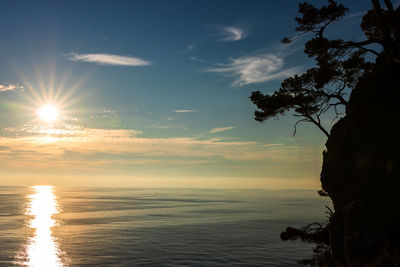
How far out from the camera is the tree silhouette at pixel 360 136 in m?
19.6

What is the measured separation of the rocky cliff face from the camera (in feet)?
63.6

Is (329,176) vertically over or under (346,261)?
over

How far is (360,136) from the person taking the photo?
22703 millimetres

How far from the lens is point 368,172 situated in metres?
21.5

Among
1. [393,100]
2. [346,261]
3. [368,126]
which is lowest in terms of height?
[346,261]

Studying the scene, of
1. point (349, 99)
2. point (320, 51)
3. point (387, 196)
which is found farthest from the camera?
point (349, 99)

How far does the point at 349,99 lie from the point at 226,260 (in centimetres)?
2389

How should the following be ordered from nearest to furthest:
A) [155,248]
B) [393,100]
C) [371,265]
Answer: [371,265], [393,100], [155,248]

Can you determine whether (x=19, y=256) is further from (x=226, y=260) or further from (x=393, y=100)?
(x=393, y=100)

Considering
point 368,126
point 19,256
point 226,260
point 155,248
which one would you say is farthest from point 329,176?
point 19,256

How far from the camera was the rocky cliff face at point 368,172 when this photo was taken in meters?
19.4

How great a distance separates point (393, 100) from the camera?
21.3 meters

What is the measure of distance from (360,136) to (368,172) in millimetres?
2779

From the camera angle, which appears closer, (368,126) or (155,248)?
(368,126)
